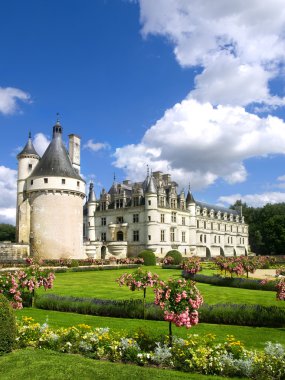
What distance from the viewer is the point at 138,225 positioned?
49594 millimetres

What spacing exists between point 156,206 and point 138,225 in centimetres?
350

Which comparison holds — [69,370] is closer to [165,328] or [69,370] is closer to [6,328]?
[6,328]

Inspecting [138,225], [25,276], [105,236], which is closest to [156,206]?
[138,225]

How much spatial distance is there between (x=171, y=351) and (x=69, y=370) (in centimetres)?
204

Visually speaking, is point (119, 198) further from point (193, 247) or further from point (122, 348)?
point (122, 348)

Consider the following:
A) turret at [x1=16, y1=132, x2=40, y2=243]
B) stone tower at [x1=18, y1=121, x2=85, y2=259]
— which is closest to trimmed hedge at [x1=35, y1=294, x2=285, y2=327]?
stone tower at [x1=18, y1=121, x2=85, y2=259]

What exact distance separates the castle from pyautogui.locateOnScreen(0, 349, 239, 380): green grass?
98.3ft

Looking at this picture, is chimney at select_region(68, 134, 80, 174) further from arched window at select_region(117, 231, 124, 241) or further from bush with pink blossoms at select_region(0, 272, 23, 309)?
bush with pink blossoms at select_region(0, 272, 23, 309)


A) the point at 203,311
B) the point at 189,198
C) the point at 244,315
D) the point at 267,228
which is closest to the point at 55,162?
the point at 189,198

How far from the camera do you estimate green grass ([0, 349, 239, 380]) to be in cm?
698

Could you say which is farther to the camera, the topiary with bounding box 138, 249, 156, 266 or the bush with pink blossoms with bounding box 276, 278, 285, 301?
the topiary with bounding box 138, 249, 156, 266

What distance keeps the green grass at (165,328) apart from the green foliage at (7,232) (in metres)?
73.0

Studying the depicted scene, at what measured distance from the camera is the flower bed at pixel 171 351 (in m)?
7.08

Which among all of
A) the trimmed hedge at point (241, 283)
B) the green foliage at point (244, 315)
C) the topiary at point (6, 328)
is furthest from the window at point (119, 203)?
the topiary at point (6, 328)
